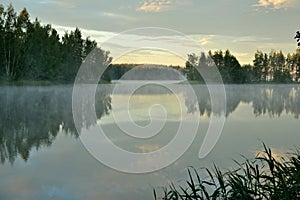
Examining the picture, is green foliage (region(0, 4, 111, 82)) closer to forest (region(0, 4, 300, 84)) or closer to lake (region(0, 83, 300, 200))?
forest (region(0, 4, 300, 84))

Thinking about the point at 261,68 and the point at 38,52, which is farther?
the point at 261,68

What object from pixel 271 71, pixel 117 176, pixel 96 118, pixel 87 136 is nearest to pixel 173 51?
pixel 87 136

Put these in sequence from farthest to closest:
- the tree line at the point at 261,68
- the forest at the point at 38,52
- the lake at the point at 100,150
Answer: the tree line at the point at 261,68 → the forest at the point at 38,52 → the lake at the point at 100,150

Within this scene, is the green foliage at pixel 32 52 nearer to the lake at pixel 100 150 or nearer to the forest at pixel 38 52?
the forest at pixel 38 52

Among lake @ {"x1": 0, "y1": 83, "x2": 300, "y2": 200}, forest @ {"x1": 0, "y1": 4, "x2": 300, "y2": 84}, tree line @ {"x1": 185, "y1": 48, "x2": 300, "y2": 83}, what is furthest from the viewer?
tree line @ {"x1": 185, "y1": 48, "x2": 300, "y2": 83}

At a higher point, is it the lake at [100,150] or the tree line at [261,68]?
the tree line at [261,68]

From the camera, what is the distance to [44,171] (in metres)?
4.52

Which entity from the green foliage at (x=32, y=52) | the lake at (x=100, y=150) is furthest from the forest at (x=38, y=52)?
the lake at (x=100, y=150)

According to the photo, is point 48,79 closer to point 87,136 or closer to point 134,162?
point 87,136

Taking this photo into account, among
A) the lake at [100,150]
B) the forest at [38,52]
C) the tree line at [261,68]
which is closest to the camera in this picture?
the lake at [100,150]

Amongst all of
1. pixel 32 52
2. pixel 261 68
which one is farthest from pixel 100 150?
pixel 261 68

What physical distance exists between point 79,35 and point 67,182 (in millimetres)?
33087

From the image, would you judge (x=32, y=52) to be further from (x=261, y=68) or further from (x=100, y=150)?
(x=261, y=68)

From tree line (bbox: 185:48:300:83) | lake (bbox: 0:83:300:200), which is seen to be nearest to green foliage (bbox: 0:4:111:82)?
lake (bbox: 0:83:300:200)
